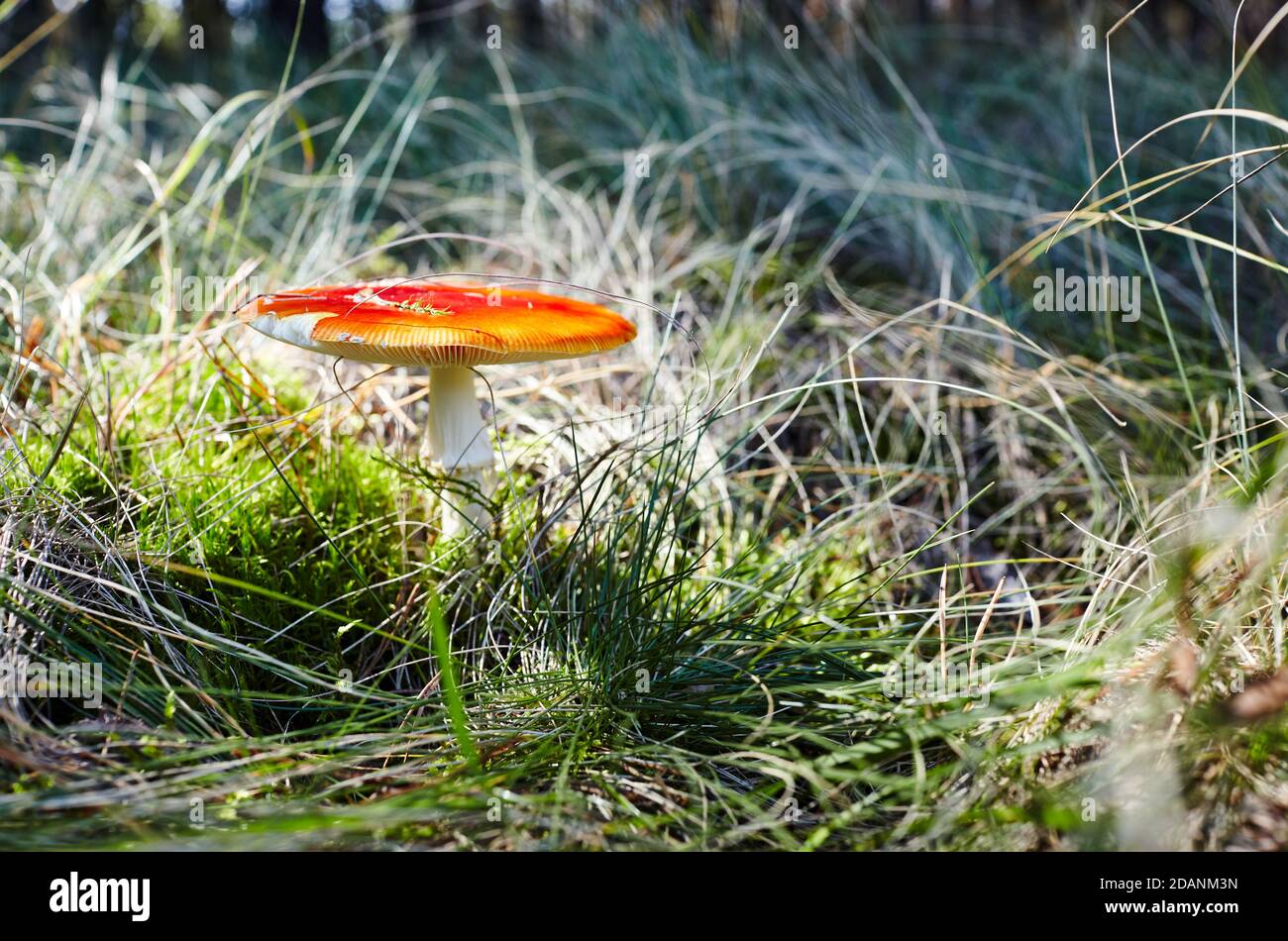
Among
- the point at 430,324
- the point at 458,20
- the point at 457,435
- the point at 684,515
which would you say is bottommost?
the point at 684,515

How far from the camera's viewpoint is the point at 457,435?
1996 millimetres

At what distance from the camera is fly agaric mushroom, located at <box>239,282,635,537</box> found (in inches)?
60.8

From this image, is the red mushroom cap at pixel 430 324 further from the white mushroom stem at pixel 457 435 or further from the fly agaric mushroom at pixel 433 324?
the white mushroom stem at pixel 457 435

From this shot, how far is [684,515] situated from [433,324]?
2.92 ft

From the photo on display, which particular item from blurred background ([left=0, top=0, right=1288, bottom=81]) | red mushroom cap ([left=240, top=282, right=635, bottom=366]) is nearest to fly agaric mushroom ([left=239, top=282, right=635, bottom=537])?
red mushroom cap ([left=240, top=282, right=635, bottom=366])

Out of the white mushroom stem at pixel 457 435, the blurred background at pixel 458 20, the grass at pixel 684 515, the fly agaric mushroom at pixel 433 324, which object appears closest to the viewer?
the grass at pixel 684 515

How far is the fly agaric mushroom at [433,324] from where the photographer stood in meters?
1.54

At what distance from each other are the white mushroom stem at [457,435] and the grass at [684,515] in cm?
7

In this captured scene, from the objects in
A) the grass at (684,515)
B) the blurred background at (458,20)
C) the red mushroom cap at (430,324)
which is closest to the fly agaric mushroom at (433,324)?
the red mushroom cap at (430,324)

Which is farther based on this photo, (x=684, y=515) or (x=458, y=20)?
(x=458, y=20)

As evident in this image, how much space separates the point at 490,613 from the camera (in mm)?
1772

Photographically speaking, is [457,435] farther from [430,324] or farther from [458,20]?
[458,20]

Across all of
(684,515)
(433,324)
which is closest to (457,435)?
(433,324)

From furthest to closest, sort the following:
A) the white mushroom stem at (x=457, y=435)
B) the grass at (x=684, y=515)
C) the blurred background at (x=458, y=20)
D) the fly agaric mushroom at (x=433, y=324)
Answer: the blurred background at (x=458, y=20) < the white mushroom stem at (x=457, y=435) < the fly agaric mushroom at (x=433, y=324) < the grass at (x=684, y=515)
